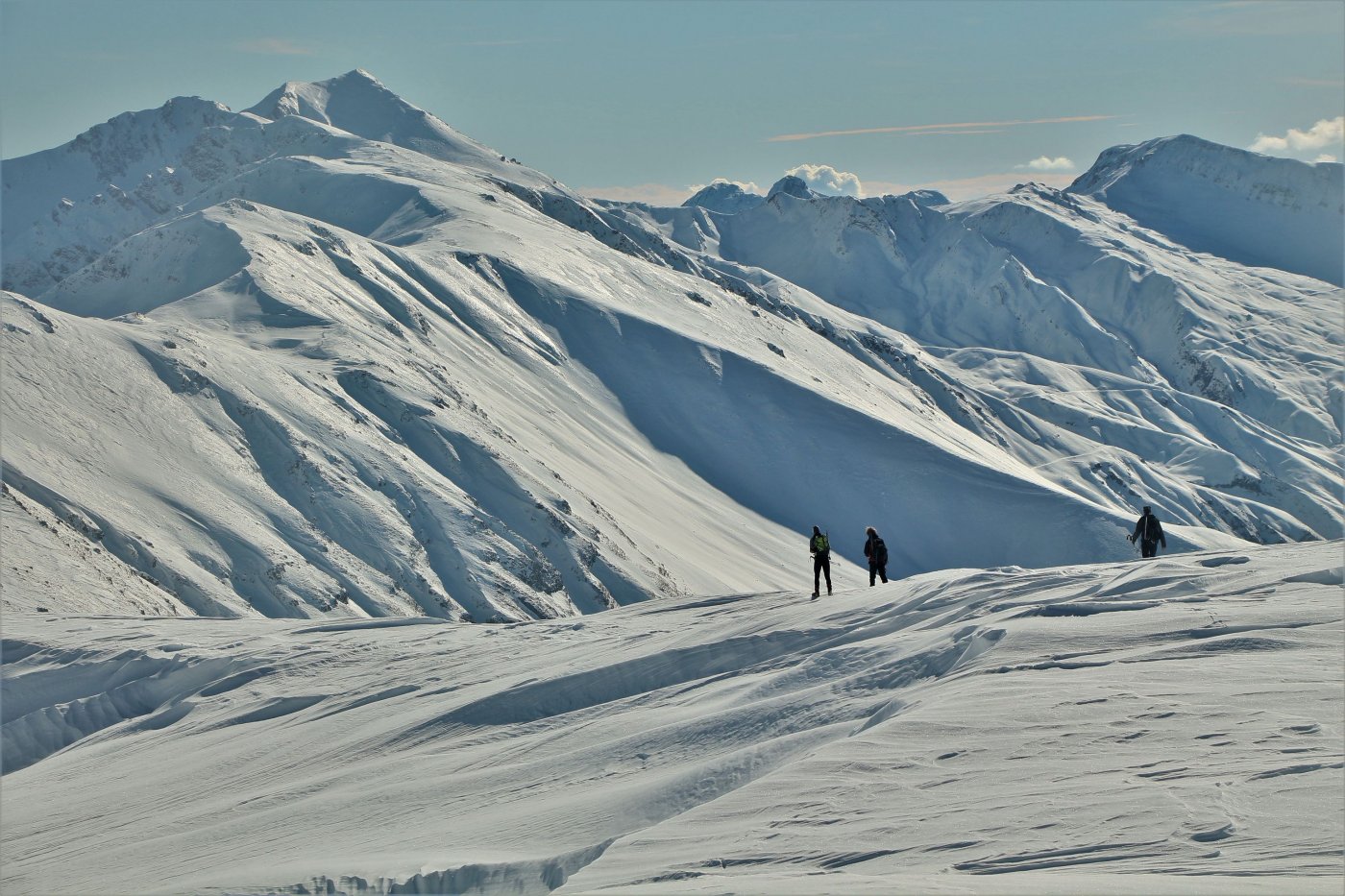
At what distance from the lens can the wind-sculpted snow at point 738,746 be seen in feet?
37.7

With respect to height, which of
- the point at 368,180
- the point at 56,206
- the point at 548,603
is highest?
the point at 56,206

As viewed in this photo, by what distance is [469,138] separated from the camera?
454 ft

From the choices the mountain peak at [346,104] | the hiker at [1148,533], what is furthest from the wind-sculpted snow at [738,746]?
the mountain peak at [346,104]

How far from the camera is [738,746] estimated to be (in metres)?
15.3

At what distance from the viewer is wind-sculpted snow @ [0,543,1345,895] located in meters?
11.5

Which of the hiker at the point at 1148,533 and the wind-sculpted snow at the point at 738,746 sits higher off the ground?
the hiker at the point at 1148,533

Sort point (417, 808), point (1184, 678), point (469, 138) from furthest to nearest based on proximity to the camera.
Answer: point (469, 138)
point (417, 808)
point (1184, 678)

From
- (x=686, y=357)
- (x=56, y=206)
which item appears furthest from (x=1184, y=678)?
(x=56, y=206)

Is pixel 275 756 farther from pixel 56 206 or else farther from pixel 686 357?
pixel 56 206

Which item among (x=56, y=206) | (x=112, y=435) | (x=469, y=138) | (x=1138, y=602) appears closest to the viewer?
(x=1138, y=602)

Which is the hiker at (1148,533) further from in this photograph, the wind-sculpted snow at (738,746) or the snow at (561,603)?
the wind-sculpted snow at (738,746)

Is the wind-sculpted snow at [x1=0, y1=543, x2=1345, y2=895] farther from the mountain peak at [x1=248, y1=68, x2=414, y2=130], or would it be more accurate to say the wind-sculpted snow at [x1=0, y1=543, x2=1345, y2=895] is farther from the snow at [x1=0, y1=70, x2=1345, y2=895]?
the mountain peak at [x1=248, y1=68, x2=414, y2=130]

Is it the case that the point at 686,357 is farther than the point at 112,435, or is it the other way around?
the point at 686,357

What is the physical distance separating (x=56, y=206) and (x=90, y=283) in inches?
3849
